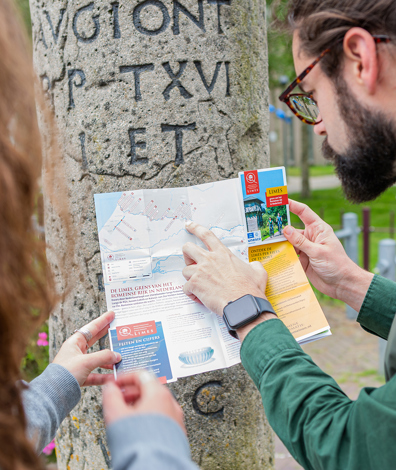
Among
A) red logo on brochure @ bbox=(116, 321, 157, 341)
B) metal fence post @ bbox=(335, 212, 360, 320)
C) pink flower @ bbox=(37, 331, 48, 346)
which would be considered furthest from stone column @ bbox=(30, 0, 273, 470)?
metal fence post @ bbox=(335, 212, 360, 320)

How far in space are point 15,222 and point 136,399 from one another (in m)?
0.48

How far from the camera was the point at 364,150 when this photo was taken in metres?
1.46

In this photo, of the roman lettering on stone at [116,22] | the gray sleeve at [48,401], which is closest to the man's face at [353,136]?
the roman lettering on stone at [116,22]

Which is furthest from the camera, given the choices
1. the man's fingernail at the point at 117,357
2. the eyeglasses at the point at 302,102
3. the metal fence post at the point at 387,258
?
the metal fence post at the point at 387,258

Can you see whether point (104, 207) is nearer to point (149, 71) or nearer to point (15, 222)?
point (149, 71)

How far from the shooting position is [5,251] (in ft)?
2.75

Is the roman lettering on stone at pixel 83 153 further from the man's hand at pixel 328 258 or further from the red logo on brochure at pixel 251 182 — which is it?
the man's hand at pixel 328 258

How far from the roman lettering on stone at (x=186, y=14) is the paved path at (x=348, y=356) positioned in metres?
3.40

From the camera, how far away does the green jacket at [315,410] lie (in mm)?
1045

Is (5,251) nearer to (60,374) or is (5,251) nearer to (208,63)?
(60,374)

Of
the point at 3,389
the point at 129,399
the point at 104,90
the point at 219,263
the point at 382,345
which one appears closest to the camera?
the point at 3,389

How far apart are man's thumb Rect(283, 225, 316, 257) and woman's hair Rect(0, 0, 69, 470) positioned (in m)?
1.04

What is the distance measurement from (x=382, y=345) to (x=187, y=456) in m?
4.12

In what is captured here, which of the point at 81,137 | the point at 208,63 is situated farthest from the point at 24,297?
the point at 208,63
